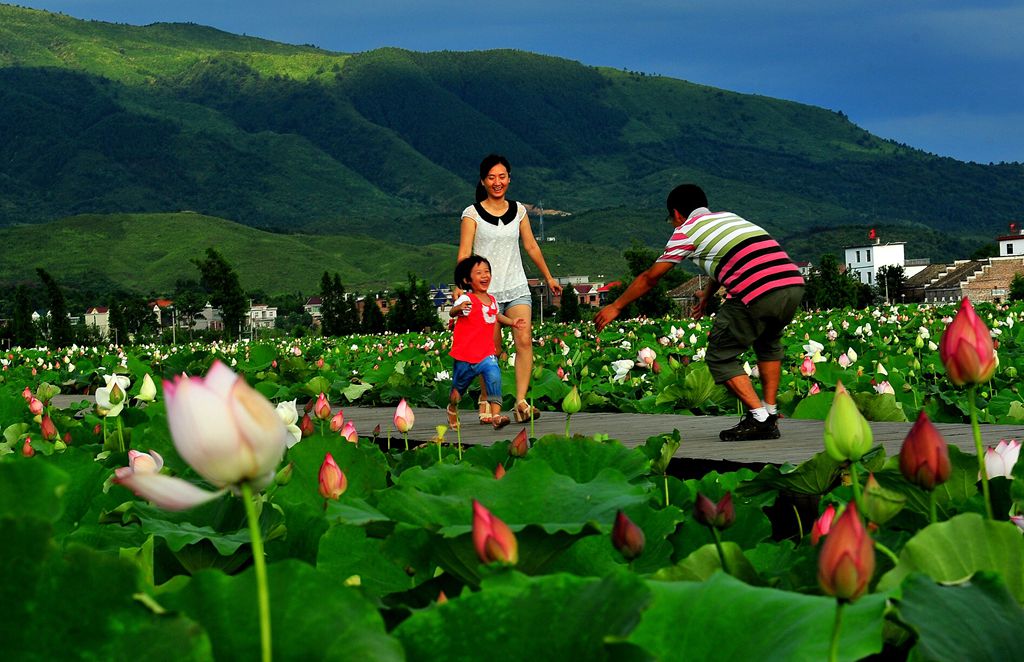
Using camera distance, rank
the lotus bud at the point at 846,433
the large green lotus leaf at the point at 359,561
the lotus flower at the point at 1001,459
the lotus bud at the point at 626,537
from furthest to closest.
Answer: the lotus flower at the point at 1001,459
the large green lotus leaf at the point at 359,561
the lotus bud at the point at 846,433
the lotus bud at the point at 626,537

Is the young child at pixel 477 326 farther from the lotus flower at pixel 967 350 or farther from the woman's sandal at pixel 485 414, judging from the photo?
the lotus flower at pixel 967 350

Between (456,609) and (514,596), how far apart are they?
2.3 inches

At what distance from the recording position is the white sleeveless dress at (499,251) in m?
7.43

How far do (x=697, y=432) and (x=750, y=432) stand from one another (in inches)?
19.3

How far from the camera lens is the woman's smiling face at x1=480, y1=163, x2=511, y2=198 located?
7223mm

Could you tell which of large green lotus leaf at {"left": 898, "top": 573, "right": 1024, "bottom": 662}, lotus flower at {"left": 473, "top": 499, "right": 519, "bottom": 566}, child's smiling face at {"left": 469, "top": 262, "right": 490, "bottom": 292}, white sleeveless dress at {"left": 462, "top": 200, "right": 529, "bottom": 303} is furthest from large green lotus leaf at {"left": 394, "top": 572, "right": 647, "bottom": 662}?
white sleeveless dress at {"left": 462, "top": 200, "right": 529, "bottom": 303}

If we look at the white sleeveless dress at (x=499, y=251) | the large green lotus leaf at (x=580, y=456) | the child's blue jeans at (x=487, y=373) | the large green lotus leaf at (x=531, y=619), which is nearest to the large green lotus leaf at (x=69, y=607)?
the large green lotus leaf at (x=531, y=619)

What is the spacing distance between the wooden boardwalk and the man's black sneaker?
0.19 feet

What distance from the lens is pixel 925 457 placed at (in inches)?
62.5

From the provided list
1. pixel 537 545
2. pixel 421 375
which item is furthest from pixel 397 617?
pixel 421 375

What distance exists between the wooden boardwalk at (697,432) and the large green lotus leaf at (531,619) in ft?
8.19

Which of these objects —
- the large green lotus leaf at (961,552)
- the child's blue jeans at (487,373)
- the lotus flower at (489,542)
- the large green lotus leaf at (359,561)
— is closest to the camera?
the lotus flower at (489,542)

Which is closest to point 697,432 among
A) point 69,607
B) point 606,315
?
point 606,315

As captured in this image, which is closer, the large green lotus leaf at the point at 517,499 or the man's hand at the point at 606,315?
the large green lotus leaf at the point at 517,499
